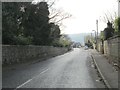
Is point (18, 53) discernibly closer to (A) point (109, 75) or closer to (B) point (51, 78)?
(B) point (51, 78)

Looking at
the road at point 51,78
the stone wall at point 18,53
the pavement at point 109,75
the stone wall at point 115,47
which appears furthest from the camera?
the stone wall at point 18,53

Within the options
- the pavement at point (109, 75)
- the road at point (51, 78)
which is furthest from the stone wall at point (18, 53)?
the pavement at point (109, 75)

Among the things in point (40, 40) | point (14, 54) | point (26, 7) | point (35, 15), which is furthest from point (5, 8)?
point (40, 40)

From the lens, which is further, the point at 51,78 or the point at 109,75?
the point at 109,75

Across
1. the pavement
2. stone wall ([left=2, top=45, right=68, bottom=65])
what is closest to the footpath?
the pavement

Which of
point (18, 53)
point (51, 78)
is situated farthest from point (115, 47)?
point (18, 53)

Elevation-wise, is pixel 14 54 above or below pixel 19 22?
below

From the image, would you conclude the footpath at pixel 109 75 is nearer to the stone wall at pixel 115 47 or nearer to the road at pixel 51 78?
the road at pixel 51 78

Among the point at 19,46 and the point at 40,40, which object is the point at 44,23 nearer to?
the point at 40,40

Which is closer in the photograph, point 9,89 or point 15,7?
point 9,89

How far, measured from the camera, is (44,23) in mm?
49000

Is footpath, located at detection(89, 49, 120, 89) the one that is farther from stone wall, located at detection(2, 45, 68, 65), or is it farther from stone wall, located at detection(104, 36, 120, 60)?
stone wall, located at detection(2, 45, 68, 65)

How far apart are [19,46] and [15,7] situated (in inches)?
195

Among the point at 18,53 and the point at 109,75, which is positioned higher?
the point at 18,53
